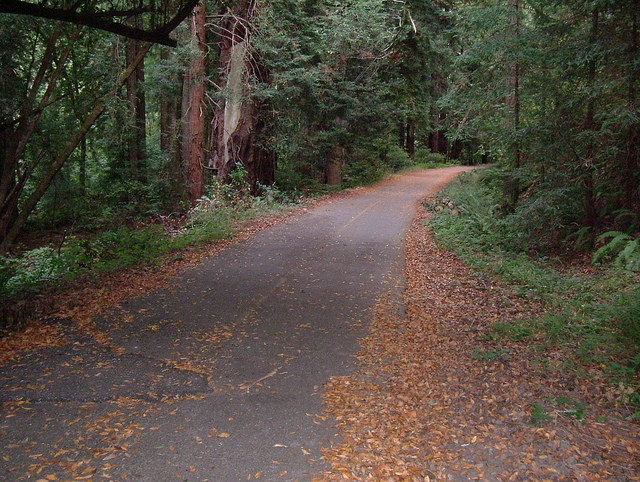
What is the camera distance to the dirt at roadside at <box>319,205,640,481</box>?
3545mm

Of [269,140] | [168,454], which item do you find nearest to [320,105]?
[269,140]

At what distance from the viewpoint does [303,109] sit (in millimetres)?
18406

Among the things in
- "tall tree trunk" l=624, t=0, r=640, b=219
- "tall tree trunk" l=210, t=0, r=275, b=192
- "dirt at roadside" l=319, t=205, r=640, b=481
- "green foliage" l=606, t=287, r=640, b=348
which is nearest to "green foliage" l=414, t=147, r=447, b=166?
"tall tree trunk" l=210, t=0, r=275, b=192

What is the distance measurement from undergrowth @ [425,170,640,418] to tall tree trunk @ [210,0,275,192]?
6634 mm

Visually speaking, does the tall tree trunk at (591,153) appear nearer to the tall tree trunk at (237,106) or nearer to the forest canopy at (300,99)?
the forest canopy at (300,99)

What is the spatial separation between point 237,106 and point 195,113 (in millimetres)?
2167

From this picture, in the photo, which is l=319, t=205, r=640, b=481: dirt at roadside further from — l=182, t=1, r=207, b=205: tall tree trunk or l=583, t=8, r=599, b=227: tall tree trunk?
l=182, t=1, r=207, b=205: tall tree trunk

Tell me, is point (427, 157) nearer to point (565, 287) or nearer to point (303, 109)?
point (303, 109)

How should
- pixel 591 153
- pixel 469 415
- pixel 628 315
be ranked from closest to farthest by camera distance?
pixel 469 415
pixel 628 315
pixel 591 153

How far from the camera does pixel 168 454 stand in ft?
11.9

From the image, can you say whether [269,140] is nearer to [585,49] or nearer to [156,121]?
[585,49]

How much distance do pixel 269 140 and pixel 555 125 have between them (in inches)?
379

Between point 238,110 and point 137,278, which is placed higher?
point 238,110

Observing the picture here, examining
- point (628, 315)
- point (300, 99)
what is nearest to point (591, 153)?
point (628, 315)
